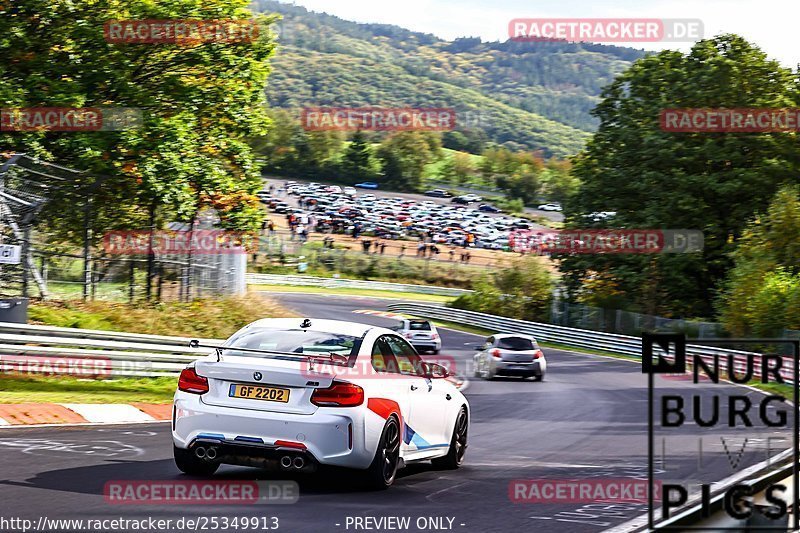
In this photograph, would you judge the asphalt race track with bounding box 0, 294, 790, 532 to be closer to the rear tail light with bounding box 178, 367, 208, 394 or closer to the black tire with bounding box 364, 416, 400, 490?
the black tire with bounding box 364, 416, 400, 490

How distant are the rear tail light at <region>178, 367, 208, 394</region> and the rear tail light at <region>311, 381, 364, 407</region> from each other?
0.95 m

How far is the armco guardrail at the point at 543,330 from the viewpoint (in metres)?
45.4

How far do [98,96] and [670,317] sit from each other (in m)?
29.8

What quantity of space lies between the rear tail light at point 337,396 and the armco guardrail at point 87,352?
10.4 metres

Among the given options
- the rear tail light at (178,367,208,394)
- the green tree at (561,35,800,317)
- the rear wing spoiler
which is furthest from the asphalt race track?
the green tree at (561,35,800,317)

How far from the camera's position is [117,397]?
17906mm

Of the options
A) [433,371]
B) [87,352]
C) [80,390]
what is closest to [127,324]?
[87,352]

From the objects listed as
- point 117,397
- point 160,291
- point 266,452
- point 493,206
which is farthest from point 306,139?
point 266,452

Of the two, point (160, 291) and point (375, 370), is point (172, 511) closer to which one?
point (375, 370)

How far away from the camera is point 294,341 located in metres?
9.96

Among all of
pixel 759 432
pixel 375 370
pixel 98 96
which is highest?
pixel 98 96

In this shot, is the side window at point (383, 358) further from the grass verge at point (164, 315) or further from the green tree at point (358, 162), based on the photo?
the green tree at point (358, 162)

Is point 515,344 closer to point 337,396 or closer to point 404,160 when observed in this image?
point 337,396

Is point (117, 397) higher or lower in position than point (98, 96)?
lower
